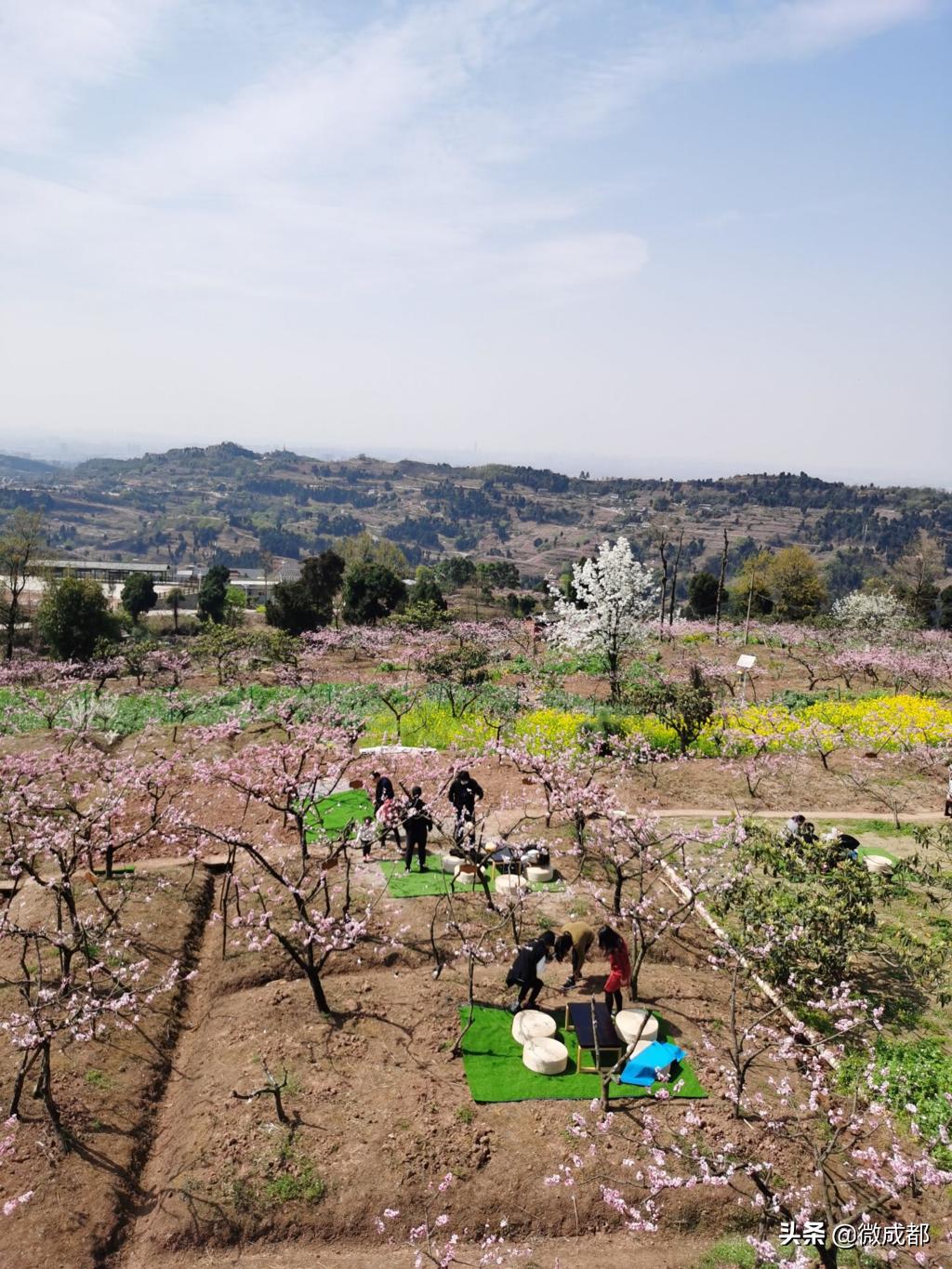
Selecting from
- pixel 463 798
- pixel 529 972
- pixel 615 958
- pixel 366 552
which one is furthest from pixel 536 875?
pixel 366 552

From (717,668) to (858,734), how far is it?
28.1 feet

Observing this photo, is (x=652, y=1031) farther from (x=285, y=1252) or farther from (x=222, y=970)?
(x=222, y=970)

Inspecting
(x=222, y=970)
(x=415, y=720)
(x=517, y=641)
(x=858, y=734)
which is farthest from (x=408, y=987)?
(x=517, y=641)

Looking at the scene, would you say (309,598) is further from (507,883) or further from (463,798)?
(507,883)

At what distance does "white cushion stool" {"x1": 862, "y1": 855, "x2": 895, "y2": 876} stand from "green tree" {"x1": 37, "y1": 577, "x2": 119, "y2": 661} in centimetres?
3612

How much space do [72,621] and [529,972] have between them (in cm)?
3698

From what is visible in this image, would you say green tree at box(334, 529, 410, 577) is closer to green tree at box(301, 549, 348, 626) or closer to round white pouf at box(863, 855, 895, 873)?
green tree at box(301, 549, 348, 626)

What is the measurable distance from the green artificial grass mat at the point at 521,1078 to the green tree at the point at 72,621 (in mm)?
35294

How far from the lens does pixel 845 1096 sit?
9266 mm

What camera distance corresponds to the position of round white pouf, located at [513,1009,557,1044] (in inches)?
388

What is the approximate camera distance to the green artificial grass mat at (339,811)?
53.0 feet

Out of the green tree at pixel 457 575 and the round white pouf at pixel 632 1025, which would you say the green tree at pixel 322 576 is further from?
the round white pouf at pixel 632 1025

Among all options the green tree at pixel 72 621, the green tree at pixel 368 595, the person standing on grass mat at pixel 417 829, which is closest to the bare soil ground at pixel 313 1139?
the person standing on grass mat at pixel 417 829

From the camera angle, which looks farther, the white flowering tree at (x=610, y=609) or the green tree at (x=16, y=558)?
the green tree at (x=16, y=558)
